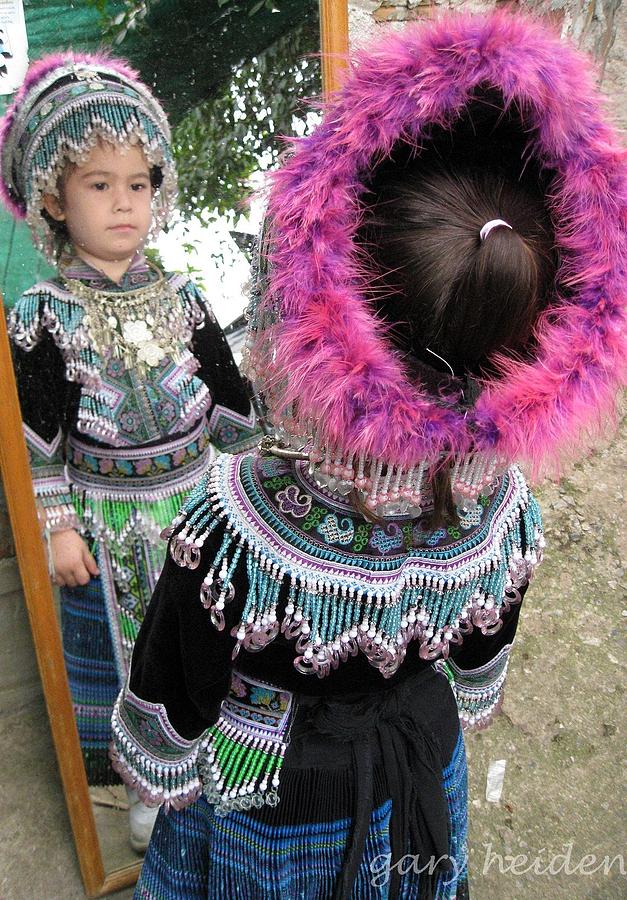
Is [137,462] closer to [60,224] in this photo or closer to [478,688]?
[60,224]

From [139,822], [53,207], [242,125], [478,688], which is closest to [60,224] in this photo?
[53,207]

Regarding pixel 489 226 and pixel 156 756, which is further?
pixel 156 756

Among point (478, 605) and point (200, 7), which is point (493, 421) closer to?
point (478, 605)

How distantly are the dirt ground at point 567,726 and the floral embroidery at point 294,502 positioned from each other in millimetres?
1720

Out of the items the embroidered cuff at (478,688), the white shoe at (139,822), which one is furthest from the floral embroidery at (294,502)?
the white shoe at (139,822)

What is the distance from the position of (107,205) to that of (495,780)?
2101 millimetres

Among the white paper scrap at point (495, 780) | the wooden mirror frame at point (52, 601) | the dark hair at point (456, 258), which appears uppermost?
the dark hair at point (456, 258)

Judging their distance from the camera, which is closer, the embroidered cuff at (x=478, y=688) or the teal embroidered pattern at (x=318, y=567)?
the teal embroidered pattern at (x=318, y=567)

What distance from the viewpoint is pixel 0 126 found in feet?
4.73

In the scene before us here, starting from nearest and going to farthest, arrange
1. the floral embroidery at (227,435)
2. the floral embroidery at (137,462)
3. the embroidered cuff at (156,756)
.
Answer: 1. the embroidered cuff at (156,756)
2. the floral embroidery at (137,462)
3. the floral embroidery at (227,435)

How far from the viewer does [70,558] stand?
167 cm

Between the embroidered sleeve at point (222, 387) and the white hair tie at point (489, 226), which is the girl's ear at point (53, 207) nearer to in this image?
the embroidered sleeve at point (222, 387)

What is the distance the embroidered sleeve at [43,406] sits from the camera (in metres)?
1.52

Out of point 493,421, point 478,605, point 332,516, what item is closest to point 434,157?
point 493,421
